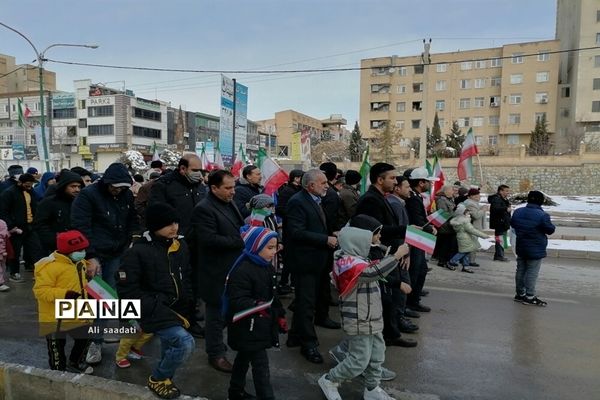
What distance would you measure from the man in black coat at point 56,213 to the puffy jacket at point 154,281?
213cm

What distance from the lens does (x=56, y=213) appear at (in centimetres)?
505

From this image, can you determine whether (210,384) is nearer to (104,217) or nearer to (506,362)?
(104,217)

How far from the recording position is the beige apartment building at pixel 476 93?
57.8 meters

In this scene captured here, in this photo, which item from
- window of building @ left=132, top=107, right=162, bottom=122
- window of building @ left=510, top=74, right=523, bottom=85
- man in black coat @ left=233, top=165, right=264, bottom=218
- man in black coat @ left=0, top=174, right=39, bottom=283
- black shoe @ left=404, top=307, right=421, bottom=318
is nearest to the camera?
black shoe @ left=404, top=307, right=421, bottom=318

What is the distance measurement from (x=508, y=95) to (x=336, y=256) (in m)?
64.1

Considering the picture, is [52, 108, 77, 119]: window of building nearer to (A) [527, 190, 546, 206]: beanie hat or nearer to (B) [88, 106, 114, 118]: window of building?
(B) [88, 106, 114, 118]: window of building

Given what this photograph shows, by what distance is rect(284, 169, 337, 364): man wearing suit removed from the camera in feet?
14.9

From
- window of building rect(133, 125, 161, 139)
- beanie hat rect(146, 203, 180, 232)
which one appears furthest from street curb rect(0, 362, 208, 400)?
window of building rect(133, 125, 161, 139)

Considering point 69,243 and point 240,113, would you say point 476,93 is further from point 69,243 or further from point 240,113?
point 69,243

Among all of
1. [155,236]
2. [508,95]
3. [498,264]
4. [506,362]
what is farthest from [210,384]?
[508,95]

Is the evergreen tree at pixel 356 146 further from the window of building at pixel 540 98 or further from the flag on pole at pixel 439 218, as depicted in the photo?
the flag on pole at pixel 439 218

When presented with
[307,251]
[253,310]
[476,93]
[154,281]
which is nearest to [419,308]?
[307,251]

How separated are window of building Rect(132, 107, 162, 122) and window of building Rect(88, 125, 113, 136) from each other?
3985 mm

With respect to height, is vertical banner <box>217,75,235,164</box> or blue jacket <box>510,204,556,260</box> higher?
vertical banner <box>217,75,235,164</box>
